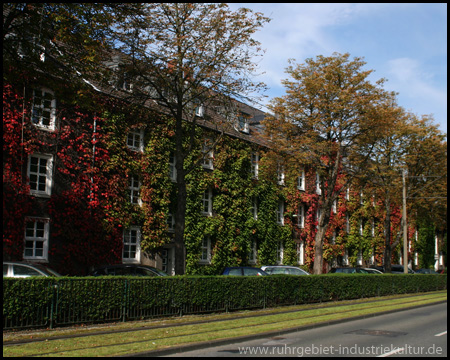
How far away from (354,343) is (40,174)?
1757 cm

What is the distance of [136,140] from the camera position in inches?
1146

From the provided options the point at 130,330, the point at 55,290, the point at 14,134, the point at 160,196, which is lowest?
the point at 130,330

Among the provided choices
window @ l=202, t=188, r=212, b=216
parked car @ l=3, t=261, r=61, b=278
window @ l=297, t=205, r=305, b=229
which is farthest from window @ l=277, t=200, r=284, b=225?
parked car @ l=3, t=261, r=61, b=278

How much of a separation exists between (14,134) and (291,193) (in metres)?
24.4

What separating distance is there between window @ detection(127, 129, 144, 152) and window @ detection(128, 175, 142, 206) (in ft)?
Result: 5.40

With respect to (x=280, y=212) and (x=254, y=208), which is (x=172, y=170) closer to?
(x=254, y=208)

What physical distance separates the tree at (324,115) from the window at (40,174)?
1274 centimetres

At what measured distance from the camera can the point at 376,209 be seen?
53.2 metres

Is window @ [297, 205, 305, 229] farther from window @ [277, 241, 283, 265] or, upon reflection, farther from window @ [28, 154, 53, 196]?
window @ [28, 154, 53, 196]

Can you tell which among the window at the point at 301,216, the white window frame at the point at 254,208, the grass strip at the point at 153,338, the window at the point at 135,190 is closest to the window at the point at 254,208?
the white window frame at the point at 254,208

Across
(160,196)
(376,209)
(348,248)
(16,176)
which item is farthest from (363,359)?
(376,209)

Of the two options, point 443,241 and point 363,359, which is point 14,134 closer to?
point 363,359

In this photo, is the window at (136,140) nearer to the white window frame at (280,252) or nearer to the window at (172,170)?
the window at (172,170)

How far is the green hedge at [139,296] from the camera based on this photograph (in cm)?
1326
